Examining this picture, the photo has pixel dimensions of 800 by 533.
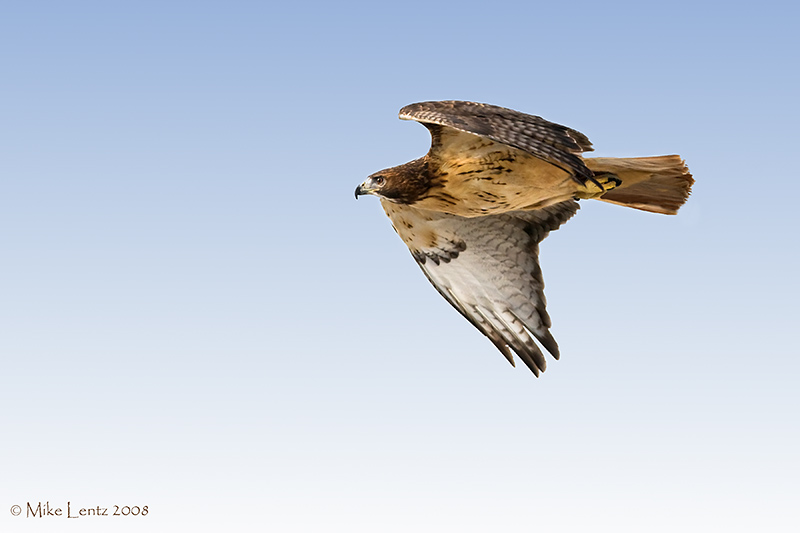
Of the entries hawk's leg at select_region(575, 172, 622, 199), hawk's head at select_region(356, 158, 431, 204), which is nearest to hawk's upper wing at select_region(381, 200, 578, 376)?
hawk's leg at select_region(575, 172, 622, 199)

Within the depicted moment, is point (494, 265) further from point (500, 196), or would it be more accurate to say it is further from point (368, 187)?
point (368, 187)

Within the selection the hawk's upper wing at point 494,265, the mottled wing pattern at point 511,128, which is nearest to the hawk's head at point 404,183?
the mottled wing pattern at point 511,128

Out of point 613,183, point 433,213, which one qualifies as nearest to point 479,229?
point 433,213

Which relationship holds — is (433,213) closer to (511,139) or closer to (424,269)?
(424,269)

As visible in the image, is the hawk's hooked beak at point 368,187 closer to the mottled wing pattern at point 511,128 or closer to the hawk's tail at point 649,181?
the mottled wing pattern at point 511,128

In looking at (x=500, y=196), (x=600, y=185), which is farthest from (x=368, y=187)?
(x=600, y=185)

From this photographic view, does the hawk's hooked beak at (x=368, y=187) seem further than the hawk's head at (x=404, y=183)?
Yes
